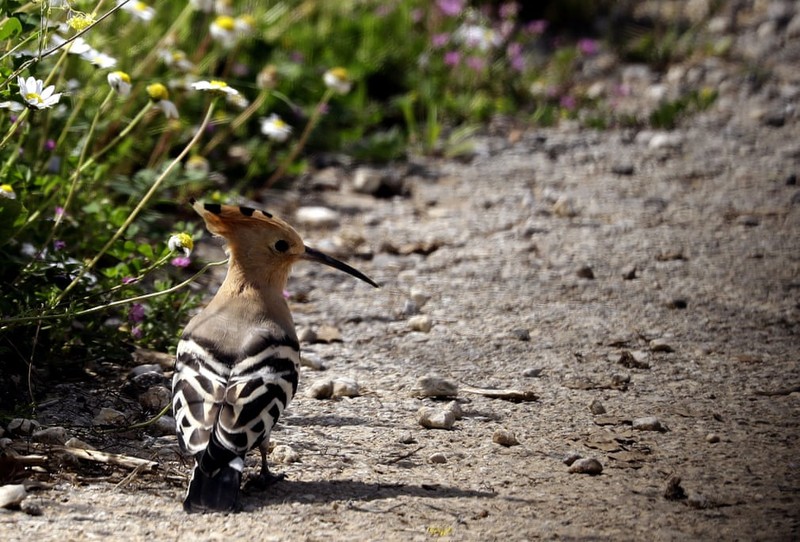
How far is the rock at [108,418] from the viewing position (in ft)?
11.0

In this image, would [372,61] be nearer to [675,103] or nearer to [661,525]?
[675,103]

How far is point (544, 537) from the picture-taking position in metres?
2.63

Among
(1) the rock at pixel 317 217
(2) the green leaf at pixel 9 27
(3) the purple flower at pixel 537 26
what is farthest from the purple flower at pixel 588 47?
(2) the green leaf at pixel 9 27

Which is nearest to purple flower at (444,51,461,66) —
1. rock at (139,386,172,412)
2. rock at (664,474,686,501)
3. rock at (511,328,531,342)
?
rock at (511,328,531,342)

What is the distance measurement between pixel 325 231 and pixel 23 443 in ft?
8.61

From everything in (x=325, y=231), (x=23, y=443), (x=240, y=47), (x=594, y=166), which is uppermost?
(x=240, y=47)

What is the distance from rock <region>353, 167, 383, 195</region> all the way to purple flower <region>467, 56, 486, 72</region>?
1409 mm

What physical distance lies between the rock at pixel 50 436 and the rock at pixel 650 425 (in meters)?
1.64

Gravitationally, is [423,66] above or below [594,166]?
above

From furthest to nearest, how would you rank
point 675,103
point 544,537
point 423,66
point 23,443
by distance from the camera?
point 423,66 → point 675,103 → point 23,443 → point 544,537

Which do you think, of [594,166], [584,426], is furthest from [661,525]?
[594,166]

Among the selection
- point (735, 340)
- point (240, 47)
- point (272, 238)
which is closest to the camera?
point (272, 238)

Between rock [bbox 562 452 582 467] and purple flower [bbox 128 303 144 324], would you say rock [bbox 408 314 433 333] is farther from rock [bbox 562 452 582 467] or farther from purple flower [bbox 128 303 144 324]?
rock [bbox 562 452 582 467]

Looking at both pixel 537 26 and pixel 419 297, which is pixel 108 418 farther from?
pixel 537 26
